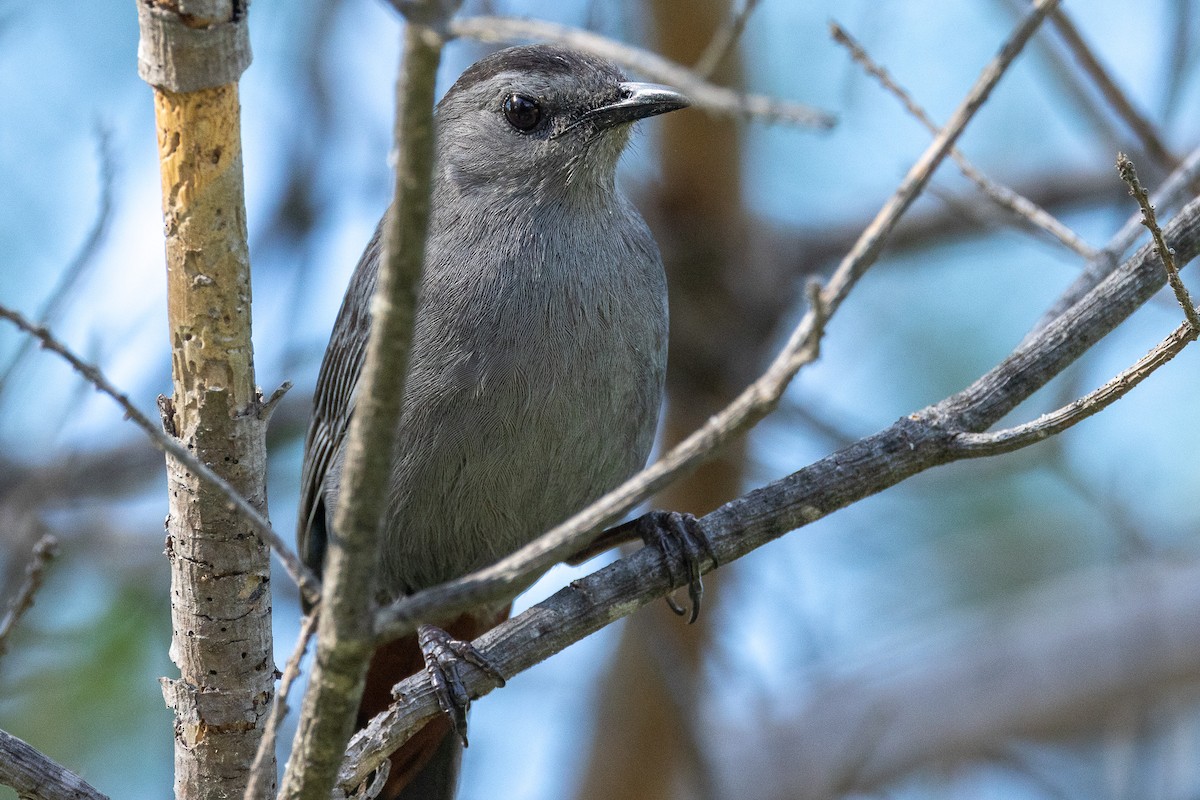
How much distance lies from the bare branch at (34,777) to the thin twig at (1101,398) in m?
2.27

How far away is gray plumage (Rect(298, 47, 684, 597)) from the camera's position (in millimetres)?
4109

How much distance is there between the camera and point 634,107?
453cm

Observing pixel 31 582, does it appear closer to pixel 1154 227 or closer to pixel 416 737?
pixel 416 737

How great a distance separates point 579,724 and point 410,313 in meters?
6.25

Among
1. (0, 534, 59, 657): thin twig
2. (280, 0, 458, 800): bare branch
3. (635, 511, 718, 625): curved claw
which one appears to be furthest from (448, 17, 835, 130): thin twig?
(635, 511, 718, 625): curved claw

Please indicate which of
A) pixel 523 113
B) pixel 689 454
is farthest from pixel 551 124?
pixel 689 454

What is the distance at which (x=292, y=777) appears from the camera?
2.55 meters

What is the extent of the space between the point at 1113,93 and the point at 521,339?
8.34 feet

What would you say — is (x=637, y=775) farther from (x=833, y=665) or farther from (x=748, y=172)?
(x=748, y=172)

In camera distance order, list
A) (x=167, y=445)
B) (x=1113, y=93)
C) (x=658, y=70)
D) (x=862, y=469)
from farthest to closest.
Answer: (x=1113, y=93) → (x=862, y=469) → (x=167, y=445) → (x=658, y=70)

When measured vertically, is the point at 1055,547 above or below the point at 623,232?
above

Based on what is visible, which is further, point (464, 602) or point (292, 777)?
point (292, 777)

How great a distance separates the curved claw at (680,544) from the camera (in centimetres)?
371

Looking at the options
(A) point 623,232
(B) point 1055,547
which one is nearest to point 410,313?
(A) point 623,232
